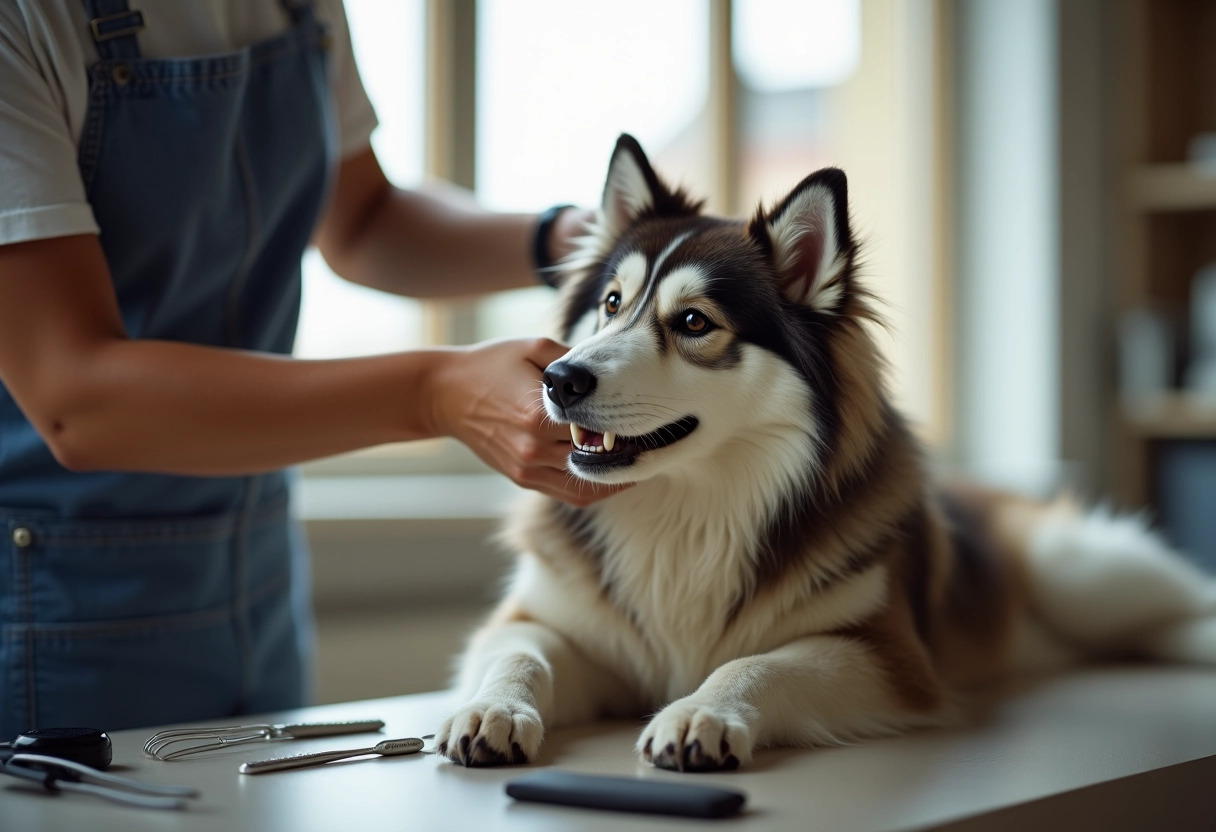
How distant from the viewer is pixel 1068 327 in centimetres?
339

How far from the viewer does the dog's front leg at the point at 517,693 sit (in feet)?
3.20

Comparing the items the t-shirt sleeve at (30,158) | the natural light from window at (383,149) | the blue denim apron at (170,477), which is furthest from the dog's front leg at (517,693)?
the natural light from window at (383,149)

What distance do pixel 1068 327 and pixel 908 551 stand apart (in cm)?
236

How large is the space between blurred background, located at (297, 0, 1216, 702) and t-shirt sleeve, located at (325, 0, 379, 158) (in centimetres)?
101

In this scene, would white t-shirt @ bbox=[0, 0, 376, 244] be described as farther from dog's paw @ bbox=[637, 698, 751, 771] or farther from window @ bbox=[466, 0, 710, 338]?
window @ bbox=[466, 0, 710, 338]

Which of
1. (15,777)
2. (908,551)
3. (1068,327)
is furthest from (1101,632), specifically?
(1068,327)

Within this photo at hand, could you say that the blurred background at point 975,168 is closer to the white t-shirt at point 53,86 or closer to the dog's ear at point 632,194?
the dog's ear at point 632,194

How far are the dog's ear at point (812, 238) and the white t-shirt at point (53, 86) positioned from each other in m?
0.67

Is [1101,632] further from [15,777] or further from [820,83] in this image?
[820,83]

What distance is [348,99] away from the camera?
154 centimetres

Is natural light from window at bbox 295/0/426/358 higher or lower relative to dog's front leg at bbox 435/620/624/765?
higher

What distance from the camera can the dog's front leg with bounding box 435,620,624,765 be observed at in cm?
97

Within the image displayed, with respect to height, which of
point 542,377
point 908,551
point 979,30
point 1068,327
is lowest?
point 908,551

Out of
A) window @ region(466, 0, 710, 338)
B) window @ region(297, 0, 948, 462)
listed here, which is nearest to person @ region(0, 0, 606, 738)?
window @ region(297, 0, 948, 462)
